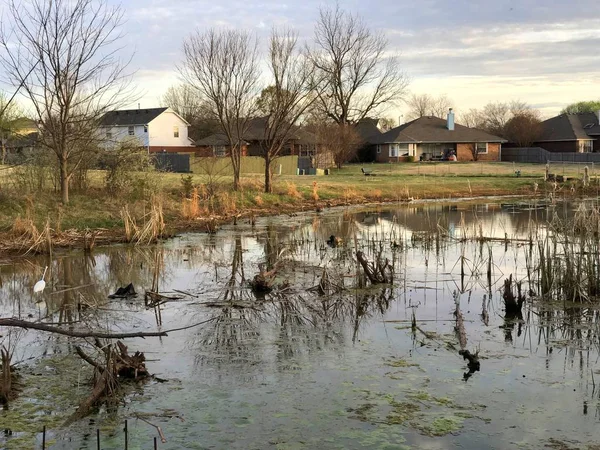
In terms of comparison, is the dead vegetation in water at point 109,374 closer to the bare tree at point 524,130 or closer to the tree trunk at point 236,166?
the tree trunk at point 236,166

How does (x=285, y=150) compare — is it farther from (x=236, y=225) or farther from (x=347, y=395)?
(x=347, y=395)

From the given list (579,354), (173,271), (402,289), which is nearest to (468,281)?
(402,289)

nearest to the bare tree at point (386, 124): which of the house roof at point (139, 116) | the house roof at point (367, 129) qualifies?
the house roof at point (367, 129)

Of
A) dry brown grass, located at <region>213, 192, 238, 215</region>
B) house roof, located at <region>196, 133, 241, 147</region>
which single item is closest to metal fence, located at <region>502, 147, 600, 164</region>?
house roof, located at <region>196, 133, 241, 147</region>

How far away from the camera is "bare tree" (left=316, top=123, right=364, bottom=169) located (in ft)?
184

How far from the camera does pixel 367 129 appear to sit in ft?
244

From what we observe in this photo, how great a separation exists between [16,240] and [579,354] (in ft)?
47.2

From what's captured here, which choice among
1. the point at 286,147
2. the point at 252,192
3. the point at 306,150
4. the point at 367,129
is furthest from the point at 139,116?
the point at 252,192

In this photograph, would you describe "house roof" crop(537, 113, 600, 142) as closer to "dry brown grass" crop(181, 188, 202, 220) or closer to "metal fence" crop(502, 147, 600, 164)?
"metal fence" crop(502, 147, 600, 164)

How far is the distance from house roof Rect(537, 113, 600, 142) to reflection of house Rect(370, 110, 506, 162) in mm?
5745

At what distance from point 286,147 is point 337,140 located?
9.82 meters

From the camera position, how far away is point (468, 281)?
1304 cm

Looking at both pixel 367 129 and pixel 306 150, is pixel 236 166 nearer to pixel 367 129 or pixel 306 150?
pixel 306 150

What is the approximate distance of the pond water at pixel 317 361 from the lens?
243 inches
